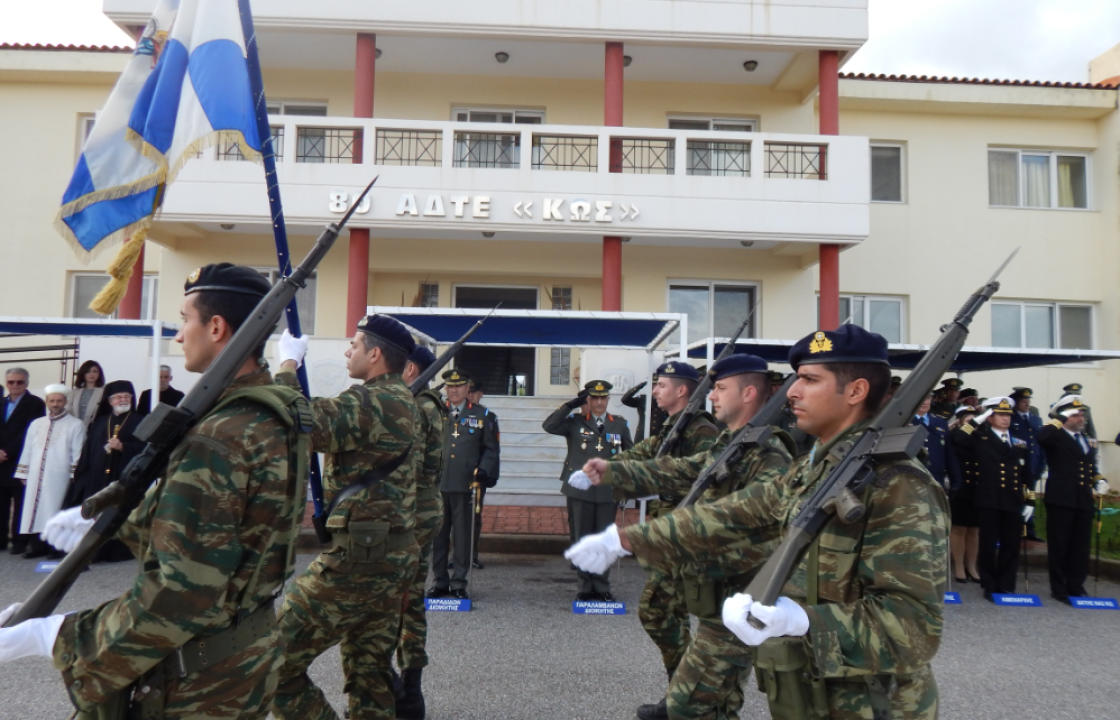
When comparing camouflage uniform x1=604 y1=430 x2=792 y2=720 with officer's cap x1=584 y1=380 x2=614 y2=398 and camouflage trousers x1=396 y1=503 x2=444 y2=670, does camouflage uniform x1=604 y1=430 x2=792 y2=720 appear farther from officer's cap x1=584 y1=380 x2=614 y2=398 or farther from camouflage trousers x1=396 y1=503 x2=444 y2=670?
officer's cap x1=584 y1=380 x2=614 y2=398

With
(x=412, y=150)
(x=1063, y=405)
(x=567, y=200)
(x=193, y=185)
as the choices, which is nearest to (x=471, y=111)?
(x=412, y=150)

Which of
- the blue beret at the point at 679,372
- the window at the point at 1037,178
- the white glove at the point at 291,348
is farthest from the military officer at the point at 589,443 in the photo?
the window at the point at 1037,178

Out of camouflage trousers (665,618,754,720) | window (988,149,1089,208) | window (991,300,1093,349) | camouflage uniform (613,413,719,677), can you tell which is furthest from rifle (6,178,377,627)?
window (988,149,1089,208)

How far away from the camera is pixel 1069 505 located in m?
7.17

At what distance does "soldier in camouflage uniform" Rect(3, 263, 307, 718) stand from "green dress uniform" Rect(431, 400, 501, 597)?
4456mm

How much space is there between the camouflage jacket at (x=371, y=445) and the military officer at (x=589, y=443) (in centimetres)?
371

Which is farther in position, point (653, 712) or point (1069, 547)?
point (1069, 547)

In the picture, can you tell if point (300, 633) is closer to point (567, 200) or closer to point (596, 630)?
point (596, 630)

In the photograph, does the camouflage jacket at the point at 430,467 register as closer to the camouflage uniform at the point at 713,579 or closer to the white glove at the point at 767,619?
the camouflage uniform at the point at 713,579

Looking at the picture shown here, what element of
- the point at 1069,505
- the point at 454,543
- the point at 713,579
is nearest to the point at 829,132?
the point at 1069,505

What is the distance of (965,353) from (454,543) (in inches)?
257

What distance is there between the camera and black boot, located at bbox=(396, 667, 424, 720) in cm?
404

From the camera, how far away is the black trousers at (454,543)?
6.65 m

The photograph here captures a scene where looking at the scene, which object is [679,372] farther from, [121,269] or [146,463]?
[146,463]
